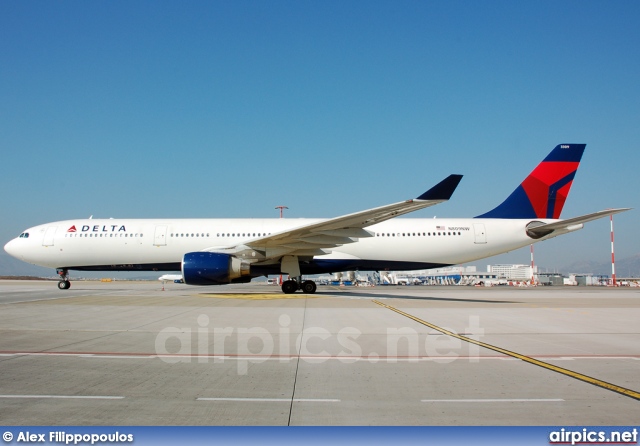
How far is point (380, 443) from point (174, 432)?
1488mm

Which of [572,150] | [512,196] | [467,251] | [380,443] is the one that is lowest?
[380,443]

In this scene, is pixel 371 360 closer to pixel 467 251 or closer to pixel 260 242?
pixel 260 242

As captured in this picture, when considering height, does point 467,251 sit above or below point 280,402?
above

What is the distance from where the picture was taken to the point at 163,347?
7.25 meters

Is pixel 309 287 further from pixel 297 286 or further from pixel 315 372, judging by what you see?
pixel 315 372

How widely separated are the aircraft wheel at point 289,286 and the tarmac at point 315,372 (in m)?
10.2

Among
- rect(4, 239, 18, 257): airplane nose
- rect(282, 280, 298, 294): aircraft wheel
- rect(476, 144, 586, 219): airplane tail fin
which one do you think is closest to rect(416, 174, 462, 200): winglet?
rect(282, 280, 298, 294): aircraft wheel

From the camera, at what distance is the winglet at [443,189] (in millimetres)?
15109

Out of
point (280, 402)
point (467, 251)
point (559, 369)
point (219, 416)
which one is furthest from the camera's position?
point (467, 251)

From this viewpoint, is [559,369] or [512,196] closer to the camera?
[559,369]

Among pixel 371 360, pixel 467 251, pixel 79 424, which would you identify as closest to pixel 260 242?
pixel 467 251

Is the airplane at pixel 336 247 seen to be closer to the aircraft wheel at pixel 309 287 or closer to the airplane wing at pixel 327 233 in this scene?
the aircraft wheel at pixel 309 287

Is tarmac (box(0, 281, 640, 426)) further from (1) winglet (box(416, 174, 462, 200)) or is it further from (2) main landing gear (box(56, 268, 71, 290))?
(2) main landing gear (box(56, 268, 71, 290))

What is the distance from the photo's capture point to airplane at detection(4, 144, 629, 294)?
21328 millimetres
